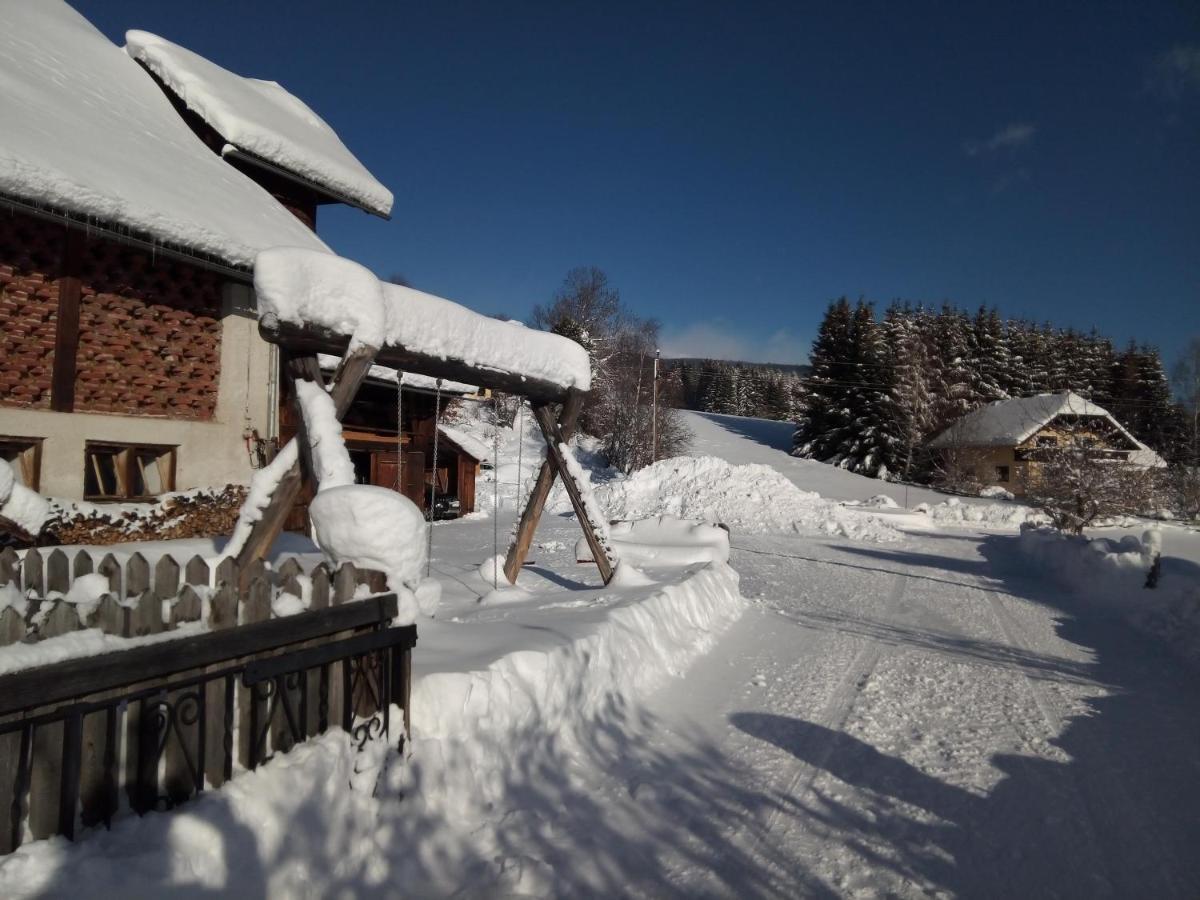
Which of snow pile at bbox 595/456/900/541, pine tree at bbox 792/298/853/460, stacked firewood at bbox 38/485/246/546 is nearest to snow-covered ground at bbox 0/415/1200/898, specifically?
stacked firewood at bbox 38/485/246/546

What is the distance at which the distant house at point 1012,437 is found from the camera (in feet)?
122

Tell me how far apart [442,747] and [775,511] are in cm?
2016

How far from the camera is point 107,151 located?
8.24 meters

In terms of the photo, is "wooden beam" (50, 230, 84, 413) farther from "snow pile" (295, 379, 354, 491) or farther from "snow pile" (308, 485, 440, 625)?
"snow pile" (308, 485, 440, 625)

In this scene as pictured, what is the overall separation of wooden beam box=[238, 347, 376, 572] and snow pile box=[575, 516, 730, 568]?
4783mm

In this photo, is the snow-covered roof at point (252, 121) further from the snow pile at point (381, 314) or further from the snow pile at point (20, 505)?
the snow pile at point (381, 314)

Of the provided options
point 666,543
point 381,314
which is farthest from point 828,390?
point 381,314

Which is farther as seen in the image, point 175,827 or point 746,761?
point 746,761

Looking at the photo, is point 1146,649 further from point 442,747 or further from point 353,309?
point 353,309

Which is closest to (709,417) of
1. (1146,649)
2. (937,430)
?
(937,430)

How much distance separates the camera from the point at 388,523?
151 inches

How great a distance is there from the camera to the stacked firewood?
25.1 ft

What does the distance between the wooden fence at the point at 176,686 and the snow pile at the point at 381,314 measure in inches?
77.2

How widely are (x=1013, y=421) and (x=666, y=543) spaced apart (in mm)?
37506
